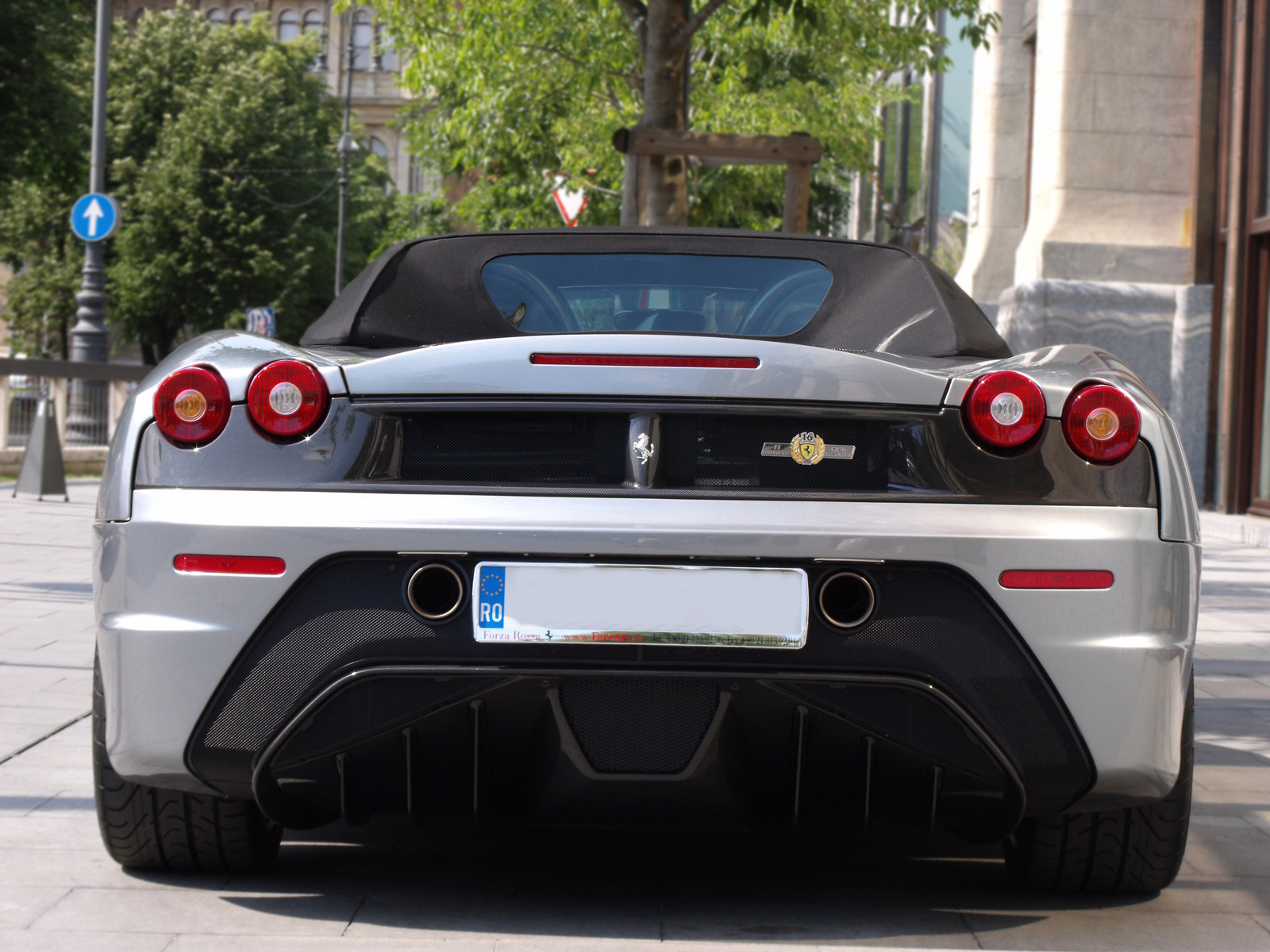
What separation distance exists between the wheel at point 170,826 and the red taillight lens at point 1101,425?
174 centimetres

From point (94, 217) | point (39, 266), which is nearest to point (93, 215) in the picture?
point (94, 217)

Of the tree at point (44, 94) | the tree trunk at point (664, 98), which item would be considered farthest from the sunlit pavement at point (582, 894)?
the tree at point (44, 94)

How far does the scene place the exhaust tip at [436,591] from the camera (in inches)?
109

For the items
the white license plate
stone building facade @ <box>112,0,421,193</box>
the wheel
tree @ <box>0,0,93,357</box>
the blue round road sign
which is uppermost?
stone building facade @ <box>112,0,421,193</box>

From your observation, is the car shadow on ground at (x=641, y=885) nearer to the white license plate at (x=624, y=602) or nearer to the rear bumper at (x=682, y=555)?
the rear bumper at (x=682, y=555)

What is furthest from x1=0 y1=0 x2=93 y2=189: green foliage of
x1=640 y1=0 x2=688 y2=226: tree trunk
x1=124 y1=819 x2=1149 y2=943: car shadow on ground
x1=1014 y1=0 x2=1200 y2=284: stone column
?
x1=124 y1=819 x2=1149 y2=943: car shadow on ground

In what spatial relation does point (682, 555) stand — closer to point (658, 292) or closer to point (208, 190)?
point (658, 292)

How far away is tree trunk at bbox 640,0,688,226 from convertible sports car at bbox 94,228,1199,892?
7550 millimetres

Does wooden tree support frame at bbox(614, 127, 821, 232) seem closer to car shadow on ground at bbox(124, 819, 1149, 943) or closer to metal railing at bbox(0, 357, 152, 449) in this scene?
car shadow on ground at bbox(124, 819, 1149, 943)

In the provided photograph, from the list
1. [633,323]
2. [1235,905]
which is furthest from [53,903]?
[1235,905]

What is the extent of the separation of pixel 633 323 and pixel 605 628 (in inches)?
48.2

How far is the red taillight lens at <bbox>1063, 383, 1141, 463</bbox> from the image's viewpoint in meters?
2.91

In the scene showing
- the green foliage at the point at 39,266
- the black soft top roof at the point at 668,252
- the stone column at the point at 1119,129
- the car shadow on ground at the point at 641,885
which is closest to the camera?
the car shadow on ground at the point at 641,885

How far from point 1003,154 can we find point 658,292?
52.9 feet
